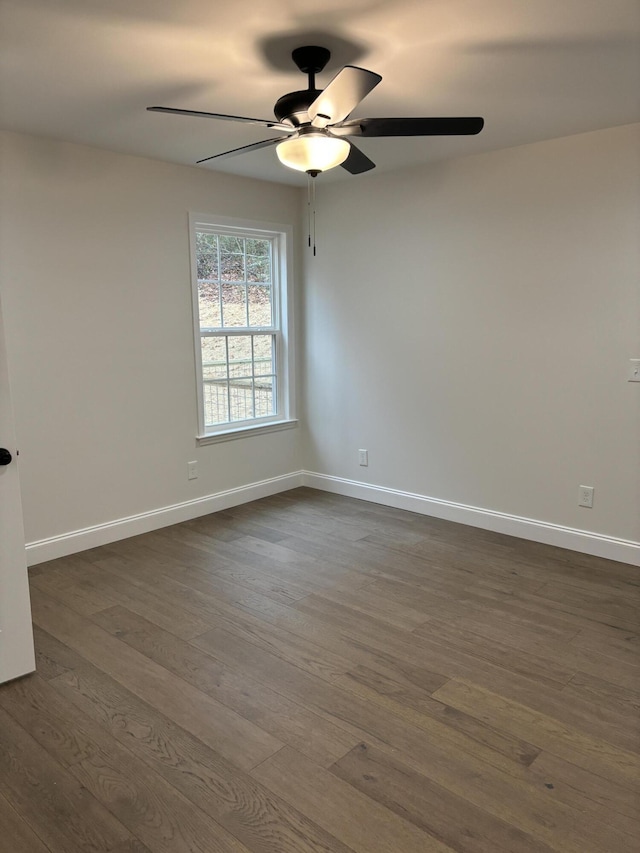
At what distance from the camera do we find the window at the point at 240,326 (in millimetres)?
4430

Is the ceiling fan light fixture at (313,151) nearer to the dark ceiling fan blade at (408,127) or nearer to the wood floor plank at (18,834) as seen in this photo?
the dark ceiling fan blade at (408,127)

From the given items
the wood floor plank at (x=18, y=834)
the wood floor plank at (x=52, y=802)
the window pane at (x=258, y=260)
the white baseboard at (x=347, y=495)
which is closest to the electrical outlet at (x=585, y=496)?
the white baseboard at (x=347, y=495)

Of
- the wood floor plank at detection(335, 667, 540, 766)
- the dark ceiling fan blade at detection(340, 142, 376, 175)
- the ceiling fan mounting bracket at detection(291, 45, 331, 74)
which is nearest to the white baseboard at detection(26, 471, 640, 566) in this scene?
the wood floor plank at detection(335, 667, 540, 766)

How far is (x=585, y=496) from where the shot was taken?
369 cm

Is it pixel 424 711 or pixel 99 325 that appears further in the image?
pixel 99 325

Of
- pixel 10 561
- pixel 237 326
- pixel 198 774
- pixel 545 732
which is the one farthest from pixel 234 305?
pixel 545 732

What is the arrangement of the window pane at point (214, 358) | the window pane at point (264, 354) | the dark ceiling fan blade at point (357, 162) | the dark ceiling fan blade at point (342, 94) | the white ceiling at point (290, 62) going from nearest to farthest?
the dark ceiling fan blade at point (342, 94) < the white ceiling at point (290, 62) < the dark ceiling fan blade at point (357, 162) < the window pane at point (214, 358) < the window pane at point (264, 354)

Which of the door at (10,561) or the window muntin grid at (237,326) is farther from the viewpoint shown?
the window muntin grid at (237,326)

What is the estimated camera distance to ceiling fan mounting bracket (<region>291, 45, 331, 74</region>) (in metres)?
2.25

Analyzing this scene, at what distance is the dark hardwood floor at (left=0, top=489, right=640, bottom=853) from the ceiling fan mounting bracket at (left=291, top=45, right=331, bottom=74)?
2.42 meters

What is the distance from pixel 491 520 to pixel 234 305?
97.8 inches

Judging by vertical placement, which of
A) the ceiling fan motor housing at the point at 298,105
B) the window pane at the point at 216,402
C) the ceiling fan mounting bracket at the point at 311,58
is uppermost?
the ceiling fan mounting bracket at the point at 311,58

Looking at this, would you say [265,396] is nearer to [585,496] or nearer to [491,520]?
→ [491,520]

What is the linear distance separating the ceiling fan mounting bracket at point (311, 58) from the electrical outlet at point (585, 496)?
2.75 meters
